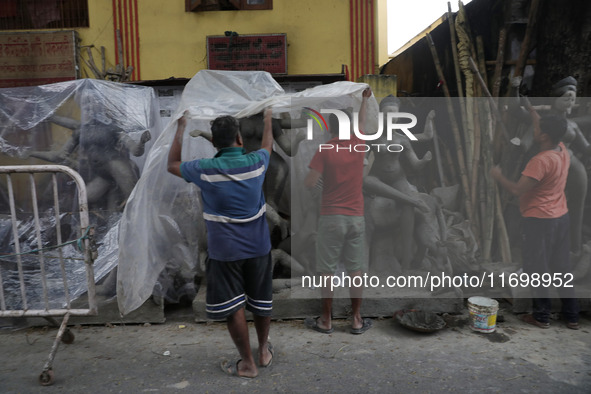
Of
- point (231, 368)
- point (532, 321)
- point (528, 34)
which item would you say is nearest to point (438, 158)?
point (528, 34)

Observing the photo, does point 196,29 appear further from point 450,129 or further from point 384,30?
point 384,30

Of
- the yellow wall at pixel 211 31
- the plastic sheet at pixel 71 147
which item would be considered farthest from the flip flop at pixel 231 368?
the yellow wall at pixel 211 31

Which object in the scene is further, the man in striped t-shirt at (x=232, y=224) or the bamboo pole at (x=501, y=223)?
the bamboo pole at (x=501, y=223)

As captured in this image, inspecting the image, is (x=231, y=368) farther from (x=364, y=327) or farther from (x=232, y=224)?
(x=364, y=327)

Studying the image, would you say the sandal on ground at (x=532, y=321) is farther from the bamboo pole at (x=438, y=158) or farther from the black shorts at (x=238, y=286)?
the black shorts at (x=238, y=286)

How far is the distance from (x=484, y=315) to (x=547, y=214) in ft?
3.22

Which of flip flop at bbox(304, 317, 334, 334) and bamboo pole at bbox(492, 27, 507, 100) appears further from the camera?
bamboo pole at bbox(492, 27, 507, 100)

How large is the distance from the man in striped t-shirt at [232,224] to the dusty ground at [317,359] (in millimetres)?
399

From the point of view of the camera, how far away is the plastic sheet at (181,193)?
11.1 feet

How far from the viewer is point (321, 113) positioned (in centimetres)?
390

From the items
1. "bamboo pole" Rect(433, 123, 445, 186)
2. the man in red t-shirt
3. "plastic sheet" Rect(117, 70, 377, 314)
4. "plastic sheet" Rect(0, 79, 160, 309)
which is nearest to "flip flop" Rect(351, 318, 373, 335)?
the man in red t-shirt

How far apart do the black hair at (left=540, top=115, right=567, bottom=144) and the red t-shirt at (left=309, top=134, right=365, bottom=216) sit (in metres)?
1.54

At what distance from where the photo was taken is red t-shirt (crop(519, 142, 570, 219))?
3641 millimetres

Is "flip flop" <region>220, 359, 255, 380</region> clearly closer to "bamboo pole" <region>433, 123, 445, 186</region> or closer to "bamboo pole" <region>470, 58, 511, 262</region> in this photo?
"bamboo pole" <region>470, 58, 511, 262</region>
